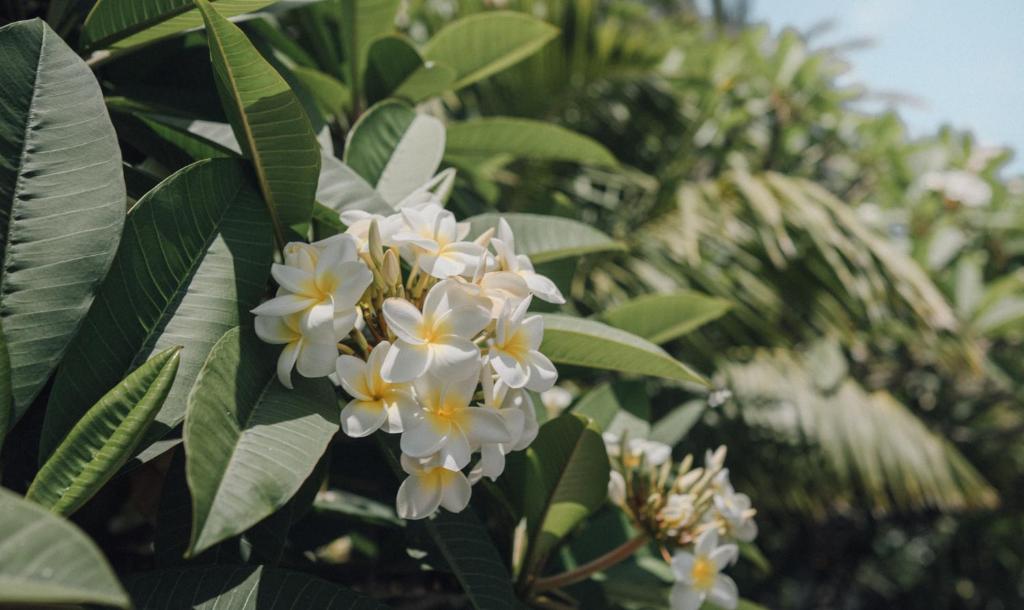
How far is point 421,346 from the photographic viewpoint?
52cm

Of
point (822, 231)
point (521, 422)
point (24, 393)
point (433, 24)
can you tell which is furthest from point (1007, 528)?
point (24, 393)

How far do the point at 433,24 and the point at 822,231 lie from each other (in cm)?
112

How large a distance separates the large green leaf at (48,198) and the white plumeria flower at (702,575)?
598 mm

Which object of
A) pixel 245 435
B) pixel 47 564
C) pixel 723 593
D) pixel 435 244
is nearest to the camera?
pixel 47 564

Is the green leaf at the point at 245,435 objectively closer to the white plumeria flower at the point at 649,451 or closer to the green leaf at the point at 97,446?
the green leaf at the point at 97,446

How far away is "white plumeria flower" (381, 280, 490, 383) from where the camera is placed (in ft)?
1.69

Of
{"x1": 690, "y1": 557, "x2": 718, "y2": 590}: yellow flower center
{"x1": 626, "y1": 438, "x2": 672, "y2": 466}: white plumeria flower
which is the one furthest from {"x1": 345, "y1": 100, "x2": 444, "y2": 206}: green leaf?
{"x1": 690, "y1": 557, "x2": 718, "y2": 590}: yellow flower center

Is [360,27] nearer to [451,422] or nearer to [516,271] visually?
[516,271]

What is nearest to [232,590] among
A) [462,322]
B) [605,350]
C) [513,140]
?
[462,322]

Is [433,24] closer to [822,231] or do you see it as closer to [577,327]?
[822,231]

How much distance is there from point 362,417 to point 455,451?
0.07 metres

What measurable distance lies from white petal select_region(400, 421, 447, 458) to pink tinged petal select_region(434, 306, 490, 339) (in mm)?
69

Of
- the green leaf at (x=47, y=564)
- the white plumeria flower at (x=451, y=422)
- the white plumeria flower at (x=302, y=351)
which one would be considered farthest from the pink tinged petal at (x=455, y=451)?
the green leaf at (x=47, y=564)

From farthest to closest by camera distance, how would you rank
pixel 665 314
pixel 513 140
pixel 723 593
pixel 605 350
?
pixel 513 140, pixel 665 314, pixel 723 593, pixel 605 350
